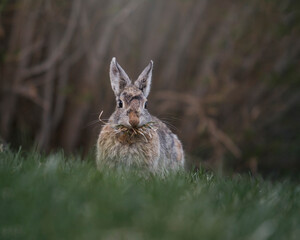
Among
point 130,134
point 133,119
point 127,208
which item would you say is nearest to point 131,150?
point 130,134

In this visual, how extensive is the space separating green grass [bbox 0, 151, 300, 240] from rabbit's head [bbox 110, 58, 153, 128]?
3.61 feet

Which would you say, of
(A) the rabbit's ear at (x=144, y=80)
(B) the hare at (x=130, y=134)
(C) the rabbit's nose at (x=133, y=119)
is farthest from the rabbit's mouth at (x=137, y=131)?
(A) the rabbit's ear at (x=144, y=80)

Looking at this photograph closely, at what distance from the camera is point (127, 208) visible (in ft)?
8.86

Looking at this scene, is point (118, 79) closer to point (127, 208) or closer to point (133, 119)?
point (133, 119)

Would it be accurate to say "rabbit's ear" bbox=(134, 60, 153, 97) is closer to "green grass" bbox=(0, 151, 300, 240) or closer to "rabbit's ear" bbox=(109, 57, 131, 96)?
"rabbit's ear" bbox=(109, 57, 131, 96)

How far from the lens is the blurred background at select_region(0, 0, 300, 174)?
7.68m

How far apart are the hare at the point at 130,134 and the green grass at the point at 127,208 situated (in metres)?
1.12

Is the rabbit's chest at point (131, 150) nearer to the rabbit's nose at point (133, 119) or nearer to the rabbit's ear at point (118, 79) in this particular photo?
the rabbit's nose at point (133, 119)

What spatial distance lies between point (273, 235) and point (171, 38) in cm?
623

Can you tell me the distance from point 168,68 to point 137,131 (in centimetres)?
373

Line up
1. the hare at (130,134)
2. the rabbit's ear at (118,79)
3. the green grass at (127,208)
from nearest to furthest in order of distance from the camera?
the green grass at (127,208) < the hare at (130,134) < the rabbit's ear at (118,79)

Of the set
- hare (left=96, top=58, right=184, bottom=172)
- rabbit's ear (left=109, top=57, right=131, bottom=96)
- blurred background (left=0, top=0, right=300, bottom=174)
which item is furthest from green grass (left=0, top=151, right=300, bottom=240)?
blurred background (left=0, top=0, right=300, bottom=174)

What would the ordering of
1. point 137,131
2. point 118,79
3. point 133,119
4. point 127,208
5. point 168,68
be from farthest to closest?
point 168,68, point 118,79, point 137,131, point 133,119, point 127,208

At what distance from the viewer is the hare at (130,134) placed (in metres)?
4.79
